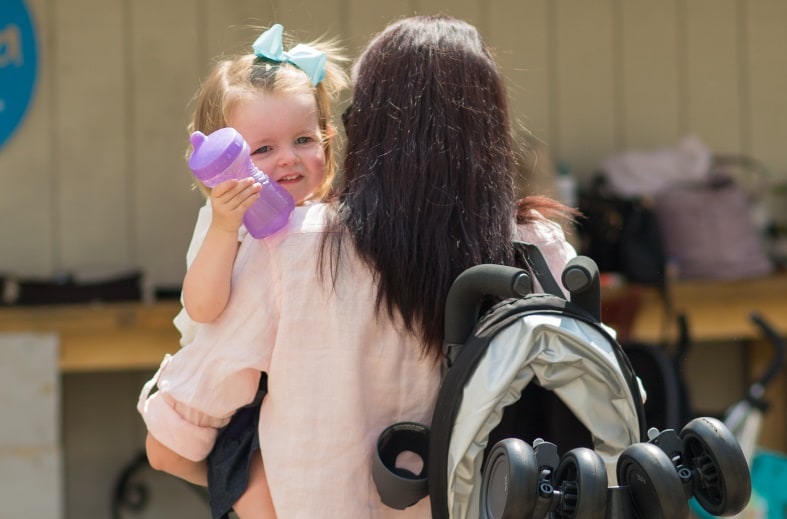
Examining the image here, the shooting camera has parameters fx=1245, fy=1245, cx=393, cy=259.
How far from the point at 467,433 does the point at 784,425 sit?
3.85 meters

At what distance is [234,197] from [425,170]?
11.5 inches

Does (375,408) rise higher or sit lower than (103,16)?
lower

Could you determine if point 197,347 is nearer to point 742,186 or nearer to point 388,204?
point 388,204

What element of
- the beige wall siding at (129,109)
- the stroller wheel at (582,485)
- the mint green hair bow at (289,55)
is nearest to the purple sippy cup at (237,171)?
the mint green hair bow at (289,55)

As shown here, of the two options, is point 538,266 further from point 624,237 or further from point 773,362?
point 624,237

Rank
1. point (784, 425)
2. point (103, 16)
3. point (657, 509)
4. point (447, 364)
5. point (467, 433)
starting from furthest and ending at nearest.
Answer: point (784, 425) → point (103, 16) → point (447, 364) → point (467, 433) → point (657, 509)

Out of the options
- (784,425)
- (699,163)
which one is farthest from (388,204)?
(784,425)

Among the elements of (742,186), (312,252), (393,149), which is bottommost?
(742,186)

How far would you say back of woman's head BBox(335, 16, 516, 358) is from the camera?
1871 mm

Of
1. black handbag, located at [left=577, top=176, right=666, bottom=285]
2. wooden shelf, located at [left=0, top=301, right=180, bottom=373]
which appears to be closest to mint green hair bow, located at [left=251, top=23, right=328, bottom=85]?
wooden shelf, located at [left=0, top=301, right=180, bottom=373]

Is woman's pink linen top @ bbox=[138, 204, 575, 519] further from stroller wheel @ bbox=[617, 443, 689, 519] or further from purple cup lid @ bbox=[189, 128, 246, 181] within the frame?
stroller wheel @ bbox=[617, 443, 689, 519]

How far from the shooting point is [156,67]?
4.61m

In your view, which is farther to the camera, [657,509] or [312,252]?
[312,252]

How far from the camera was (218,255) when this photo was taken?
6.24ft
